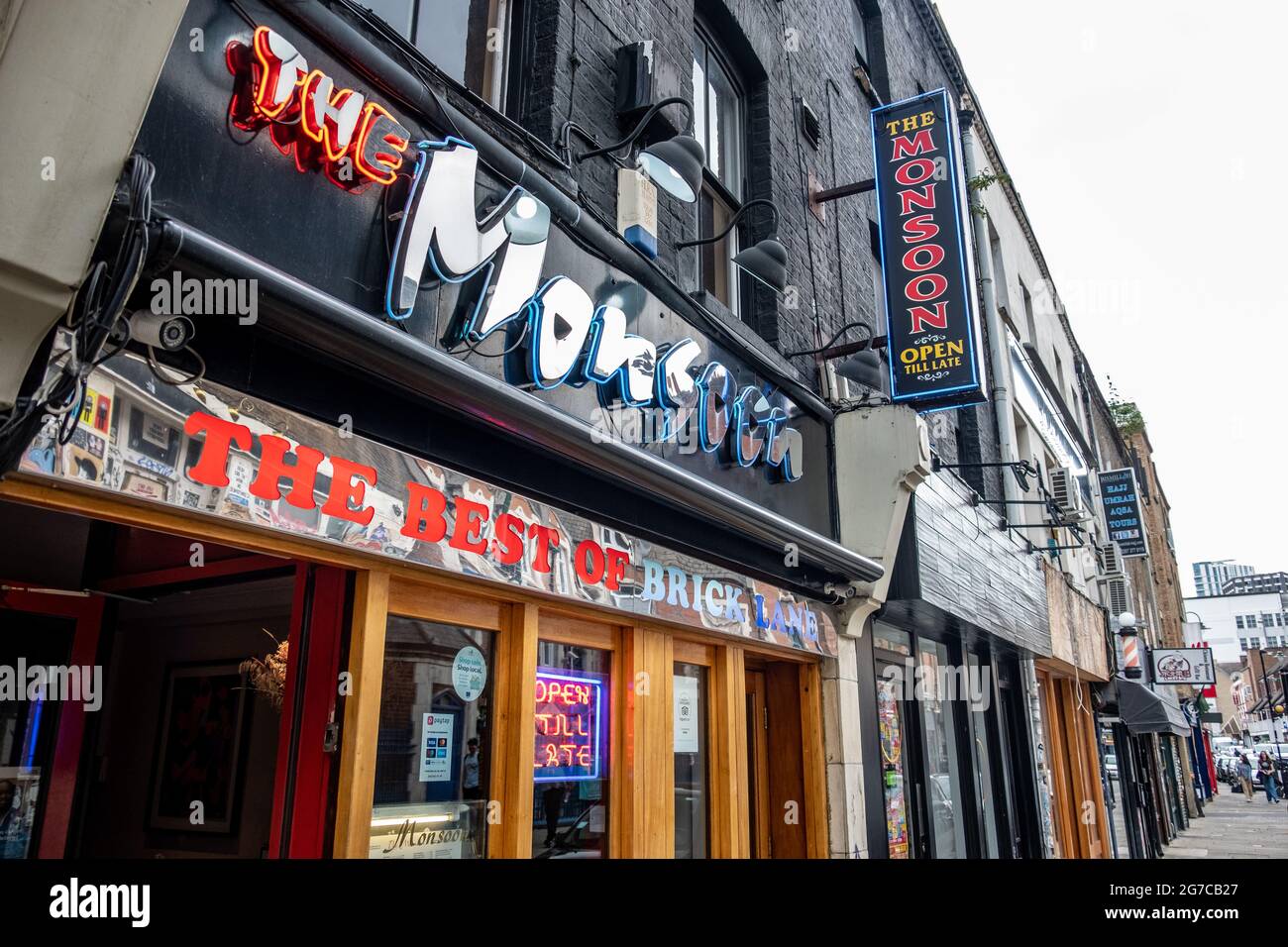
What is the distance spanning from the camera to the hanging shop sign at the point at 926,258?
788 cm

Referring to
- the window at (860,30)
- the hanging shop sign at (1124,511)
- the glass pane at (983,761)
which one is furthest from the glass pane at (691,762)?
the hanging shop sign at (1124,511)

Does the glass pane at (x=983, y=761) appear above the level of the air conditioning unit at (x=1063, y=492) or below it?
below

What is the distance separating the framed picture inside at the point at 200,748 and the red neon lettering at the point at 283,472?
11.0 ft

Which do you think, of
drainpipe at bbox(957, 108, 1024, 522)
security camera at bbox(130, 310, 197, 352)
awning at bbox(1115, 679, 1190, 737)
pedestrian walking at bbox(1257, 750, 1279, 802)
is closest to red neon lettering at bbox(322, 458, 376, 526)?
security camera at bbox(130, 310, 197, 352)

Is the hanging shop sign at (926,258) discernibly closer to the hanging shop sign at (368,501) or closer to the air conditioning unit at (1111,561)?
the hanging shop sign at (368,501)

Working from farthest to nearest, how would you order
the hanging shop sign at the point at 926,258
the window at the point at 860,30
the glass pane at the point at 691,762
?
the window at the point at 860,30 < the hanging shop sign at the point at 926,258 < the glass pane at the point at 691,762

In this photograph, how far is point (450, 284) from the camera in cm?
400

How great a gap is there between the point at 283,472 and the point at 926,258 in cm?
668

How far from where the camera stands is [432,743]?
3.97 metres

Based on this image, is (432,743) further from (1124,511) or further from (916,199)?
(1124,511)

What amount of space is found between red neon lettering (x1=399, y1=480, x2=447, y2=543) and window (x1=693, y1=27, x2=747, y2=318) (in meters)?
4.04

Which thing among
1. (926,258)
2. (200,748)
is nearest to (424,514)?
(200,748)
